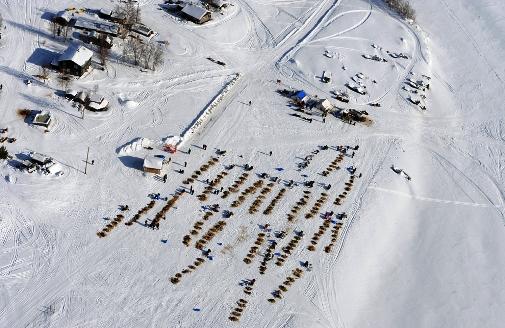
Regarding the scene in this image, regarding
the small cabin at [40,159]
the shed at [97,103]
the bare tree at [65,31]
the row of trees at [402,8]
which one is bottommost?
the small cabin at [40,159]

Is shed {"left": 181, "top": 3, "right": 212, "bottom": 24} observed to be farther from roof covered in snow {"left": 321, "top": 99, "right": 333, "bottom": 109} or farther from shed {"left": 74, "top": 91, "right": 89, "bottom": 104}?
shed {"left": 74, "top": 91, "right": 89, "bottom": 104}

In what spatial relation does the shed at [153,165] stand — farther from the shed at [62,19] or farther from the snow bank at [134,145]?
the shed at [62,19]

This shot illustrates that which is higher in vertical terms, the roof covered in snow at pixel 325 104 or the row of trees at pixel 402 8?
the row of trees at pixel 402 8

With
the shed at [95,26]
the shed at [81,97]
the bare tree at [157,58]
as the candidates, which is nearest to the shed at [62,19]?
the shed at [95,26]

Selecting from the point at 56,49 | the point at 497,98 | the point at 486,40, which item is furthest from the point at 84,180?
the point at 486,40

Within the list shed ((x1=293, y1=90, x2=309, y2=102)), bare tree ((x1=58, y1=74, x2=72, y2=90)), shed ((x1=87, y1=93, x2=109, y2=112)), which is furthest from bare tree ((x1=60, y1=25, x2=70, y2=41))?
shed ((x1=293, y1=90, x2=309, y2=102))

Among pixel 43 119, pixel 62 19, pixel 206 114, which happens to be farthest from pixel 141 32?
pixel 43 119

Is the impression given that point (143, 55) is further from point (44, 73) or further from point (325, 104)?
point (325, 104)
